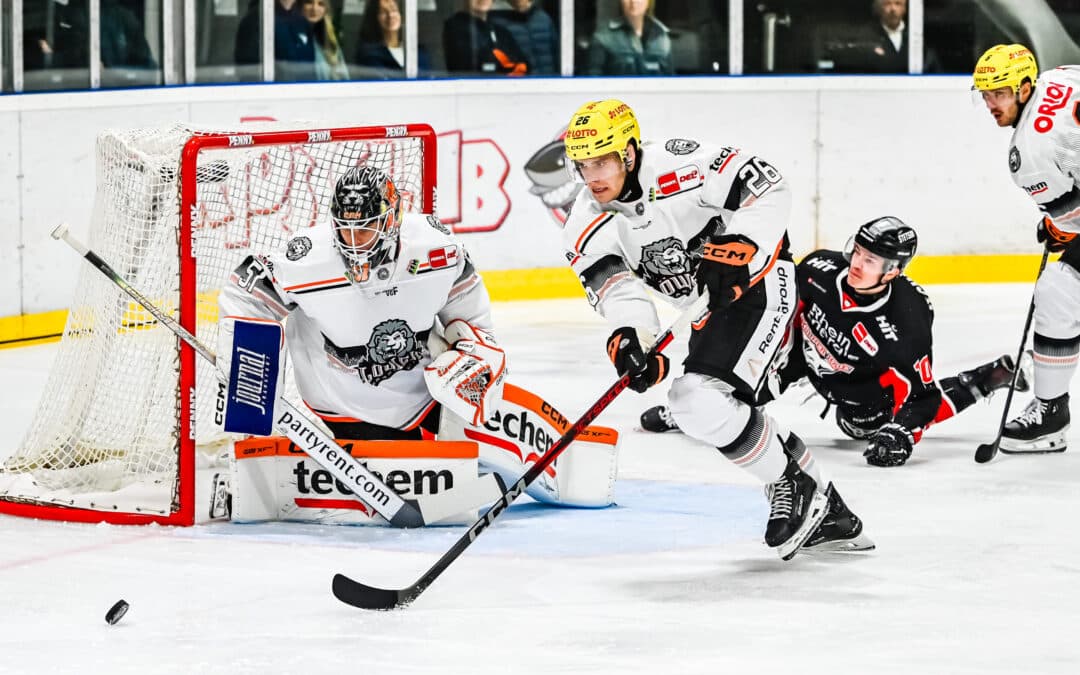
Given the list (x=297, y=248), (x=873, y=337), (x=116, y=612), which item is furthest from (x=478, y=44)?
(x=116, y=612)

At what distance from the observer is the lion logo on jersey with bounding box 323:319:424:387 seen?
4258 millimetres

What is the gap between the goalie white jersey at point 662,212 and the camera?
3893 millimetres

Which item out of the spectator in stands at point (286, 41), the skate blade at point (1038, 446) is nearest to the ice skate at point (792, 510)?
the skate blade at point (1038, 446)

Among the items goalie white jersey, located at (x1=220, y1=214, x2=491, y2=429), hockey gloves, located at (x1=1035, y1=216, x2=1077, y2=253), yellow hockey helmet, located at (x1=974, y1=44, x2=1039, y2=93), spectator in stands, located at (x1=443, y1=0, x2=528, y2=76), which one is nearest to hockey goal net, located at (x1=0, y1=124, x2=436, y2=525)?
goalie white jersey, located at (x1=220, y1=214, x2=491, y2=429)

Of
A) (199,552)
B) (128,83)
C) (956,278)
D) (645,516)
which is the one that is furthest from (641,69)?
(199,552)

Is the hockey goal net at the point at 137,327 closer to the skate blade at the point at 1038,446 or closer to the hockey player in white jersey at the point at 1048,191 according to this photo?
the hockey player in white jersey at the point at 1048,191

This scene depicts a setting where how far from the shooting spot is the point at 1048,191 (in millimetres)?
5055

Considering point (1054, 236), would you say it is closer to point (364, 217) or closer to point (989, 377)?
point (989, 377)

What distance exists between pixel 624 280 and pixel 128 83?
3681 millimetres

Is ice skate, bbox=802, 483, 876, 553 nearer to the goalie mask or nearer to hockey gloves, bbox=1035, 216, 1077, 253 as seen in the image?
the goalie mask

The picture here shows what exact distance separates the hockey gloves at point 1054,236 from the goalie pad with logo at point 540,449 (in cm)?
157

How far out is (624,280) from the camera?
4.08m

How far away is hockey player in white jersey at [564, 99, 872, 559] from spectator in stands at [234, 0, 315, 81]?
12.4 ft

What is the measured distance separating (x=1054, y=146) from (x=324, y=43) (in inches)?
149
